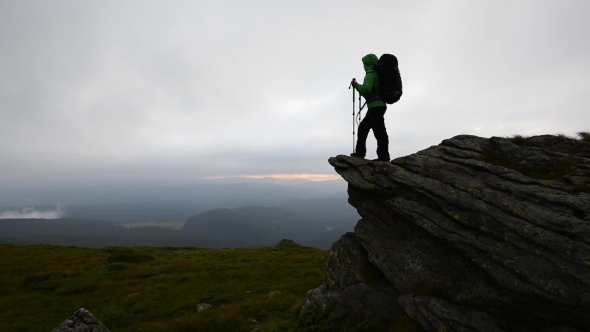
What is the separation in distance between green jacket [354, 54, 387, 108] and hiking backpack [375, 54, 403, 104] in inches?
9.7

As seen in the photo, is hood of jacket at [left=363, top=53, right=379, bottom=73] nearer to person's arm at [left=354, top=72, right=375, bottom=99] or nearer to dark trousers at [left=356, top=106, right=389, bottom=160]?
person's arm at [left=354, top=72, right=375, bottom=99]

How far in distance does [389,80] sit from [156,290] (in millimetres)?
26398

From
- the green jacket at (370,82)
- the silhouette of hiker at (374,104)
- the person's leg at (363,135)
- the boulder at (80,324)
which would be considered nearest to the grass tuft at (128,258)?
the boulder at (80,324)

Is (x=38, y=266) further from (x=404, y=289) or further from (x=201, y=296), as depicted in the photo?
(x=404, y=289)

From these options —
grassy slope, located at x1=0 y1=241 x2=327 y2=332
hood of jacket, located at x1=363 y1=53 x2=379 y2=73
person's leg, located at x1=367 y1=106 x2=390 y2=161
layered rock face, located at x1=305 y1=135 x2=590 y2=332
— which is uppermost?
hood of jacket, located at x1=363 y1=53 x2=379 y2=73

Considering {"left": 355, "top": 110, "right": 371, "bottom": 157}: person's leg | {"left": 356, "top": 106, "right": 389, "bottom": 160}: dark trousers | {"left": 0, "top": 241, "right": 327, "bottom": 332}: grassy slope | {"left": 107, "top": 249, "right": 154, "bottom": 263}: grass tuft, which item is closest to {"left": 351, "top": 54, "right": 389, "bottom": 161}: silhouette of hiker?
{"left": 356, "top": 106, "right": 389, "bottom": 160}: dark trousers

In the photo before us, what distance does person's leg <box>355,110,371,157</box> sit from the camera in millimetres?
15070

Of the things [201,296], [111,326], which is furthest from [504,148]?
[111,326]

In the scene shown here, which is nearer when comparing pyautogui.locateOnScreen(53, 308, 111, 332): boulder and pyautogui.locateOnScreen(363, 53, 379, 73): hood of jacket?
pyautogui.locateOnScreen(53, 308, 111, 332): boulder

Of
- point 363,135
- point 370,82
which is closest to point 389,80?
point 370,82

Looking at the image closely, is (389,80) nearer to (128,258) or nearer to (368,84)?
(368,84)

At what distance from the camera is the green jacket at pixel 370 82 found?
13.8 m

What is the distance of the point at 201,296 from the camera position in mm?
23203

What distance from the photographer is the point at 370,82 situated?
544 inches
